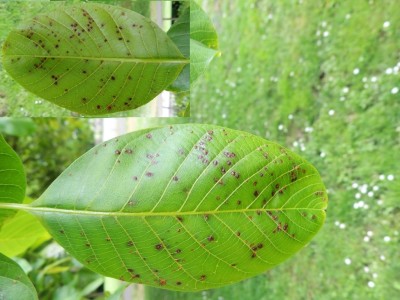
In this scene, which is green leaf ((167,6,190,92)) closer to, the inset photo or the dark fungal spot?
the inset photo

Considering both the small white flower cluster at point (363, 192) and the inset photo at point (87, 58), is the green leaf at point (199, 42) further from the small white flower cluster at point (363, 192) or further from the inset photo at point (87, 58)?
the small white flower cluster at point (363, 192)

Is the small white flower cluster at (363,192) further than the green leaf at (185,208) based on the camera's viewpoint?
Yes

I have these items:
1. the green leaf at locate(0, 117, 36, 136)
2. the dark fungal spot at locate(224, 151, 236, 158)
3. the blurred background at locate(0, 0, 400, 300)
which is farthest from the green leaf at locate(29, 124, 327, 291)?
the blurred background at locate(0, 0, 400, 300)

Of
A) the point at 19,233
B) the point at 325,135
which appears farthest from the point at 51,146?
the point at 19,233

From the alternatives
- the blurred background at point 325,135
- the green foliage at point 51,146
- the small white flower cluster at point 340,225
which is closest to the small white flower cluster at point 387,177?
the blurred background at point 325,135

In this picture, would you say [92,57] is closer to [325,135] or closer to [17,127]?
[17,127]
